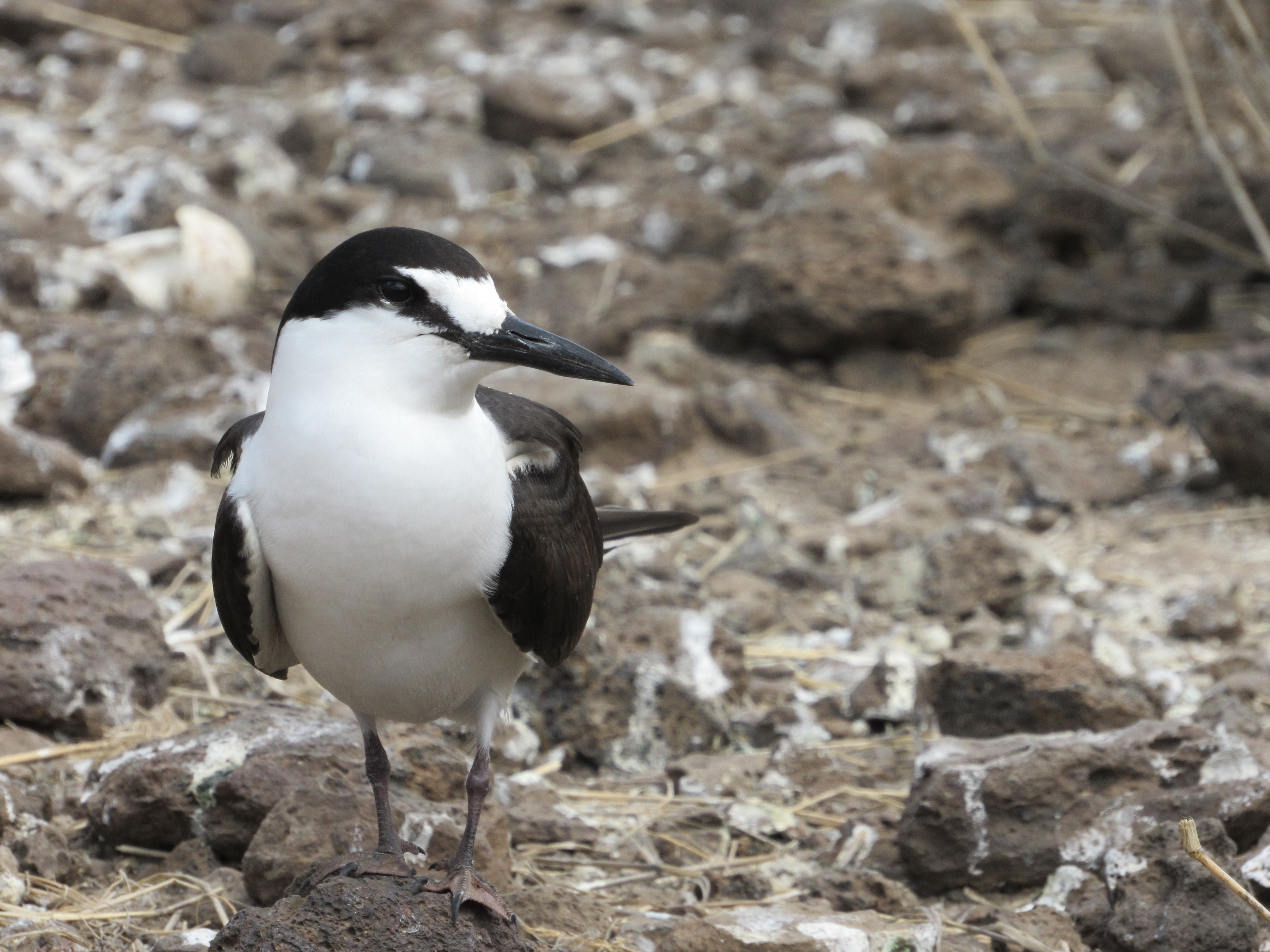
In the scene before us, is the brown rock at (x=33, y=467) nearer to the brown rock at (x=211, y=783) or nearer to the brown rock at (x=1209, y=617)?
the brown rock at (x=211, y=783)

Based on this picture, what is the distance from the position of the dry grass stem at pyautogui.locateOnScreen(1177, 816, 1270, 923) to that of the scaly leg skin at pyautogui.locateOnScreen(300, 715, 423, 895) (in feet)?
5.10

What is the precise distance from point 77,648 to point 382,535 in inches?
62.3

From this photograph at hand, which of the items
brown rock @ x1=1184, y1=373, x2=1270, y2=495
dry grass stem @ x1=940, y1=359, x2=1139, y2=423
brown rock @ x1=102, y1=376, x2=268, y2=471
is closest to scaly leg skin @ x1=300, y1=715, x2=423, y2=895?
brown rock @ x1=102, y1=376, x2=268, y2=471

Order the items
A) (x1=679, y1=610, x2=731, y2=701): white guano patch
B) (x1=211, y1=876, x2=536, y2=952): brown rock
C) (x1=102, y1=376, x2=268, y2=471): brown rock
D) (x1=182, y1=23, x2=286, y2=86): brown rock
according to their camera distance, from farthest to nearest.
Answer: (x1=182, y1=23, x2=286, y2=86): brown rock, (x1=102, y1=376, x2=268, y2=471): brown rock, (x1=679, y1=610, x2=731, y2=701): white guano patch, (x1=211, y1=876, x2=536, y2=952): brown rock

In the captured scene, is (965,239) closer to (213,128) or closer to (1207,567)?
(1207,567)

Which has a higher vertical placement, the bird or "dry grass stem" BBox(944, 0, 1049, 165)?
the bird

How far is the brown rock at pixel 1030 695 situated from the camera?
4086mm

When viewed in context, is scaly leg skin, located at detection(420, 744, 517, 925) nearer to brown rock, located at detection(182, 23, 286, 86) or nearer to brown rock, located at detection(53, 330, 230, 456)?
brown rock, located at detection(53, 330, 230, 456)

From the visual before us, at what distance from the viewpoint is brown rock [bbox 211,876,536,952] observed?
2617mm

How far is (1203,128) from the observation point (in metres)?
6.67

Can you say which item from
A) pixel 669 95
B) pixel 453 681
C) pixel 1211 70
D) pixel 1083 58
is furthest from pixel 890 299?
pixel 453 681

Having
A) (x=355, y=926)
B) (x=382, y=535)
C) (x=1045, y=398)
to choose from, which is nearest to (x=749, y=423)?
(x=1045, y=398)

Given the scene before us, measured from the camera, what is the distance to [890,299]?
7.21 m

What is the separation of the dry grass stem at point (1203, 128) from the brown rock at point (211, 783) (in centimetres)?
518
